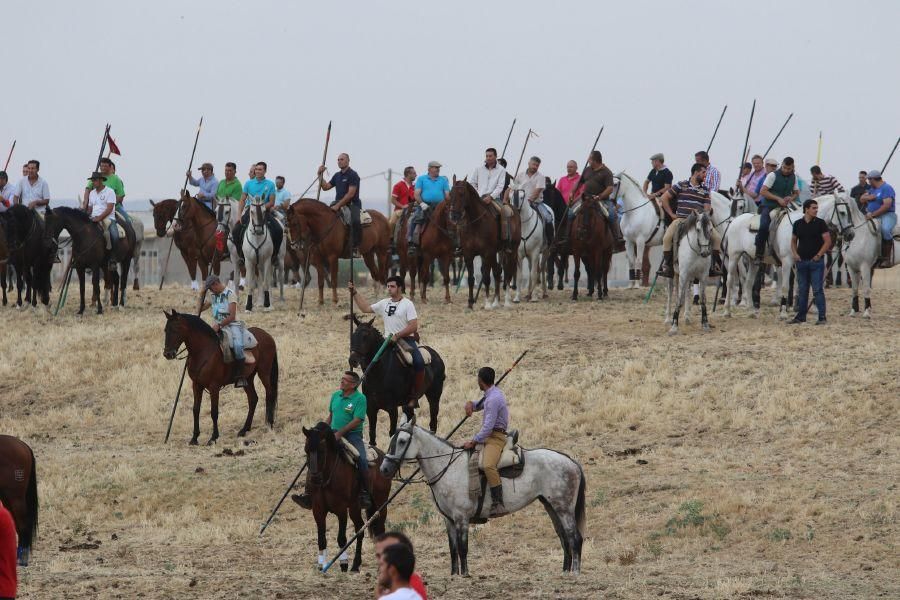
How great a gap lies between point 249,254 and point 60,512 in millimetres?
11581

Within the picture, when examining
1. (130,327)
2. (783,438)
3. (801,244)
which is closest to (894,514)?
(783,438)

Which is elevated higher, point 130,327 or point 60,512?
point 130,327

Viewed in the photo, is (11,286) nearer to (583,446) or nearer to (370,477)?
(583,446)

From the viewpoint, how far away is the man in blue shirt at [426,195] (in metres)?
30.5

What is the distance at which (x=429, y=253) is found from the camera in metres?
30.5

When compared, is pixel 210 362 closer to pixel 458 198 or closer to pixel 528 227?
pixel 458 198

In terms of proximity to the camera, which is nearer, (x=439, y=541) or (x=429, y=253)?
(x=439, y=541)

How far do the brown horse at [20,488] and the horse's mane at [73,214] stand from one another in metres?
16.4

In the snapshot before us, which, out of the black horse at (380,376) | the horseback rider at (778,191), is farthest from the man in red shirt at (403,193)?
the black horse at (380,376)

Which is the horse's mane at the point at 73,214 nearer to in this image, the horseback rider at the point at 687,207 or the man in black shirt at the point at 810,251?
the horseback rider at the point at 687,207

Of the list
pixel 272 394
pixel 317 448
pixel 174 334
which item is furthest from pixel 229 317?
pixel 317 448

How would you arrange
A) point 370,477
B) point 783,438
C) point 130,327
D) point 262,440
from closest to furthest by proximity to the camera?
point 370,477, point 783,438, point 262,440, point 130,327

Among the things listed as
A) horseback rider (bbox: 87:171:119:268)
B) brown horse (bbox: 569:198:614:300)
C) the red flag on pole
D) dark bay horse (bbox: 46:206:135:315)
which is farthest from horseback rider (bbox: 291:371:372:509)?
the red flag on pole

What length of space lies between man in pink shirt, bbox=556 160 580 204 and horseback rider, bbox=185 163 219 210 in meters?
7.62
